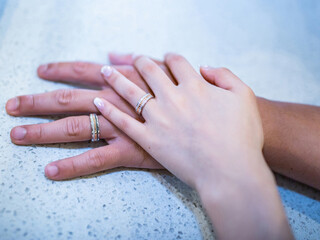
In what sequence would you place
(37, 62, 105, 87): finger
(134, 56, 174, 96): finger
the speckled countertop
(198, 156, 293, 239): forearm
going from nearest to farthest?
(198, 156, 293, 239): forearm < the speckled countertop < (134, 56, 174, 96): finger < (37, 62, 105, 87): finger

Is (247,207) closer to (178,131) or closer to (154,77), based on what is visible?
(178,131)

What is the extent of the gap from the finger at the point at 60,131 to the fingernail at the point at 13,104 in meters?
0.08

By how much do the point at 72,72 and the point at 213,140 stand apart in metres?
0.51

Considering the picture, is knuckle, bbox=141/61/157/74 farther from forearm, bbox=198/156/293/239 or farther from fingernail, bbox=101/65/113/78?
forearm, bbox=198/156/293/239

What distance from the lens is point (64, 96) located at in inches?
32.3

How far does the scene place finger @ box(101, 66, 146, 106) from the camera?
2.60 feet

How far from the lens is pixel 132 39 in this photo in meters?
1.13

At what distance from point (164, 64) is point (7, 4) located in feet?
2.14

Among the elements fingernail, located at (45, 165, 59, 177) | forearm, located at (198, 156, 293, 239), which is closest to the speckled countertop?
fingernail, located at (45, 165, 59, 177)

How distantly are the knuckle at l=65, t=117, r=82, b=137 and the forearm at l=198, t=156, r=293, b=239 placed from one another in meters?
0.36

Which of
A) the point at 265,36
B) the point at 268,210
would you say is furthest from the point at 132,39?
the point at 268,210

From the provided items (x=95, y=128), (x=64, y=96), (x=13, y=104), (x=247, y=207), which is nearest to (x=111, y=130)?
(x=95, y=128)

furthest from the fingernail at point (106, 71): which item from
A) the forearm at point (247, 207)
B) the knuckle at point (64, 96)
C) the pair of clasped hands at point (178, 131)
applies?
the forearm at point (247, 207)

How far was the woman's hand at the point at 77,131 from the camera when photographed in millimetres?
722
